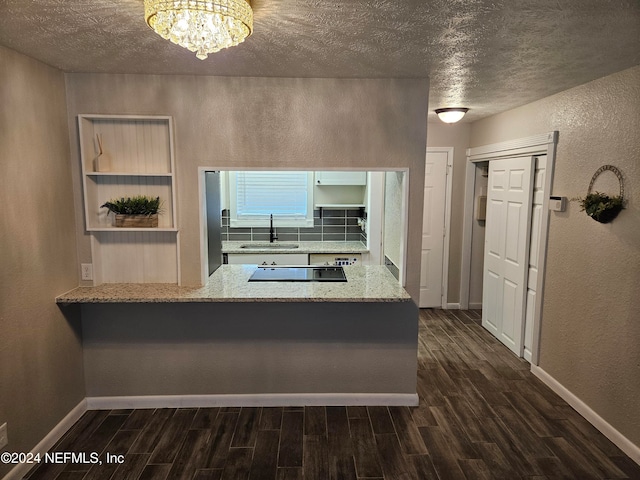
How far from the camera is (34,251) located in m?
2.24

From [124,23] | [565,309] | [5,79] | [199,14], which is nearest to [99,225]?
[5,79]

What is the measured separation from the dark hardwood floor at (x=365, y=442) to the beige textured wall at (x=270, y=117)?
1296 mm

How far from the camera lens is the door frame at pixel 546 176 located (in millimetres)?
3139

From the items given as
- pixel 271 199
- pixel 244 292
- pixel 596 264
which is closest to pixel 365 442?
pixel 244 292

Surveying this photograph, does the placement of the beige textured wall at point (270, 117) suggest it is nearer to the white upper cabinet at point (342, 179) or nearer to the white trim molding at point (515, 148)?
the white trim molding at point (515, 148)

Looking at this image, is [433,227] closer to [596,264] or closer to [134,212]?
[596,264]

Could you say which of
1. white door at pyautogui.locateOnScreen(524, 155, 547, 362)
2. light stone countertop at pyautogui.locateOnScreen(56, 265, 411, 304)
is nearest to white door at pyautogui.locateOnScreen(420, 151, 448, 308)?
white door at pyautogui.locateOnScreen(524, 155, 547, 362)

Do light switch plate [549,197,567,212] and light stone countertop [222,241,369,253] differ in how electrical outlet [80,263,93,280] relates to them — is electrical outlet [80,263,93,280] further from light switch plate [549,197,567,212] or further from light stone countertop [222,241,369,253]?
light switch plate [549,197,567,212]

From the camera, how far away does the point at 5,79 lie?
2.01 meters

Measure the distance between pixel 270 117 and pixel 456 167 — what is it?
2944mm

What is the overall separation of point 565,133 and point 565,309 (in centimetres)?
134

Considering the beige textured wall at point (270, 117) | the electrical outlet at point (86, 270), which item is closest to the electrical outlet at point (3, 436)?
the electrical outlet at point (86, 270)

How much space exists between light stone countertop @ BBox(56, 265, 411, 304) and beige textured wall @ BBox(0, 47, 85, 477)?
0.79 ft

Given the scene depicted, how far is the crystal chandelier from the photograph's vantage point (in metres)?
1.36
